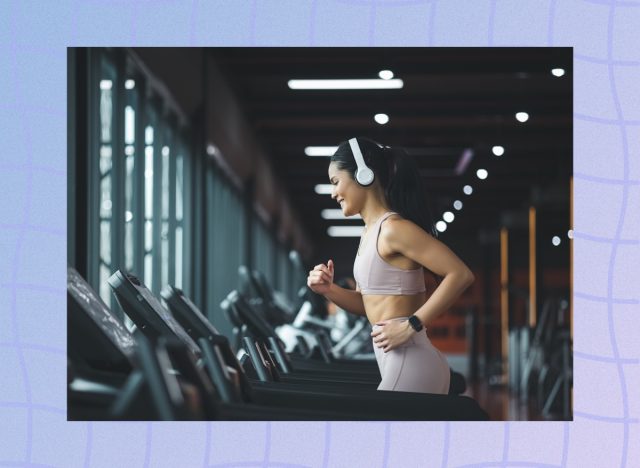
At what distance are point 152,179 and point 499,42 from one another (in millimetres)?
3761

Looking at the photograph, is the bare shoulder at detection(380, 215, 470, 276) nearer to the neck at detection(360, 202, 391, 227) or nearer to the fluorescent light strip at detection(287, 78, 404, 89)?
the neck at detection(360, 202, 391, 227)

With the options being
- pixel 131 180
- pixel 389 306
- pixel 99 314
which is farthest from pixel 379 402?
pixel 131 180

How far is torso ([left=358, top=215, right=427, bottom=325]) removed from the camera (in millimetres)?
2621

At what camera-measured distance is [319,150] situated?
10477 mm

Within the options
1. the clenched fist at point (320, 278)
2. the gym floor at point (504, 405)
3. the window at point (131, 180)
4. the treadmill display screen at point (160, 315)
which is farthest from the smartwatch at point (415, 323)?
the gym floor at point (504, 405)

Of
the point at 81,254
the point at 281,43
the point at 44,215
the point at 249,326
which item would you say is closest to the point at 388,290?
the point at 281,43

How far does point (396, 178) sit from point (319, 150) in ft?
25.6

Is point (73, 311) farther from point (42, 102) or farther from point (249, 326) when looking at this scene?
point (249, 326)

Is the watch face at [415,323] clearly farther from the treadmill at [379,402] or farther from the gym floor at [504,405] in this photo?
the gym floor at [504,405]

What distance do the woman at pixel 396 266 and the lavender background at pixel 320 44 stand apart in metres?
0.18

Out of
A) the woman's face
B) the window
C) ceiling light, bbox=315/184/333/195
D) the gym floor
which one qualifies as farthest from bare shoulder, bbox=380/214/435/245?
ceiling light, bbox=315/184/333/195

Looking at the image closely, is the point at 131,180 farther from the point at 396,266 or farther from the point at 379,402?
the point at 379,402

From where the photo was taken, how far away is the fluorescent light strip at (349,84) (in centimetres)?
719

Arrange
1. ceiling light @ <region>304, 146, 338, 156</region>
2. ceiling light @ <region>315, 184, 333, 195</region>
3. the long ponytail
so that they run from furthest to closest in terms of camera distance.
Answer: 1. ceiling light @ <region>315, 184, 333, 195</region>
2. ceiling light @ <region>304, 146, 338, 156</region>
3. the long ponytail
